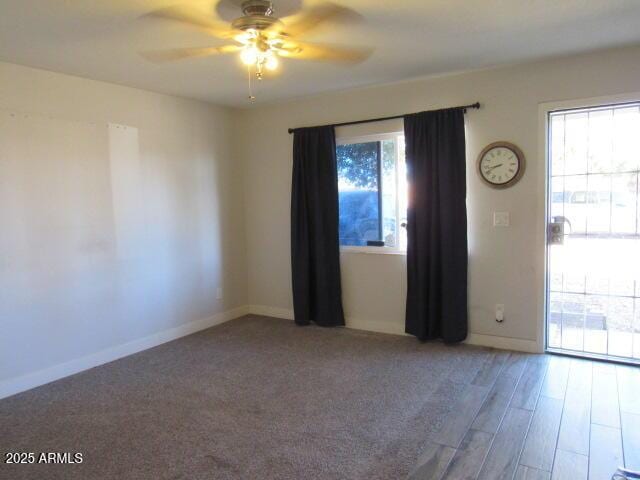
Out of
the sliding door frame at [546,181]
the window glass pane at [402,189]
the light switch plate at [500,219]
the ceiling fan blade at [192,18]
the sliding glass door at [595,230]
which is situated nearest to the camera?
the ceiling fan blade at [192,18]

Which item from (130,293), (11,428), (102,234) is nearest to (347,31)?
(102,234)

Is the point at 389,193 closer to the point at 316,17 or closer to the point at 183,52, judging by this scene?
the point at 316,17

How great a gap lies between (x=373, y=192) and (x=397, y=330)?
4.63 feet

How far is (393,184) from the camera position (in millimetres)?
4355

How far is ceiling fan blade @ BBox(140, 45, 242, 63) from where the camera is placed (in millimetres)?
2704

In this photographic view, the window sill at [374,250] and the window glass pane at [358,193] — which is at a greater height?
the window glass pane at [358,193]

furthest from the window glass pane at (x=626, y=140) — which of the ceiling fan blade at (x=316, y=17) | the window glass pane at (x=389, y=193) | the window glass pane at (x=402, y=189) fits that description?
the ceiling fan blade at (x=316, y=17)

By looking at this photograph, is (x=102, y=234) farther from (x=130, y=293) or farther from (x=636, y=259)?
(x=636, y=259)

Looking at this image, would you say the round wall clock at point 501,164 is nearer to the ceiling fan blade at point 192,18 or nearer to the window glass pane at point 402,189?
the window glass pane at point 402,189

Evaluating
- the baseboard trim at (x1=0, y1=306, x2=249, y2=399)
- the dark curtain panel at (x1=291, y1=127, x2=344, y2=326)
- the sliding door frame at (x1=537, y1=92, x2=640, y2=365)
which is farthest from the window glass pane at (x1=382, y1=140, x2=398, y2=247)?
the baseboard trim at (x1=0, y1=306, x2=249, y2=399)

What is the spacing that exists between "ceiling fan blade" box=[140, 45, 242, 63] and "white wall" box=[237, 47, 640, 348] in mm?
1842

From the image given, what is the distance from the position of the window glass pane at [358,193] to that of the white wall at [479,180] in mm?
232

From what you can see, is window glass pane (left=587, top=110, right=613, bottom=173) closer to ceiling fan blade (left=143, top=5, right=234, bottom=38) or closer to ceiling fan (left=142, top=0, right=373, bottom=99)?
ceiling fan (left=142, top=0, right=373, bottom=99)

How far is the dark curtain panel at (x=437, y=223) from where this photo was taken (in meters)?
3.91
